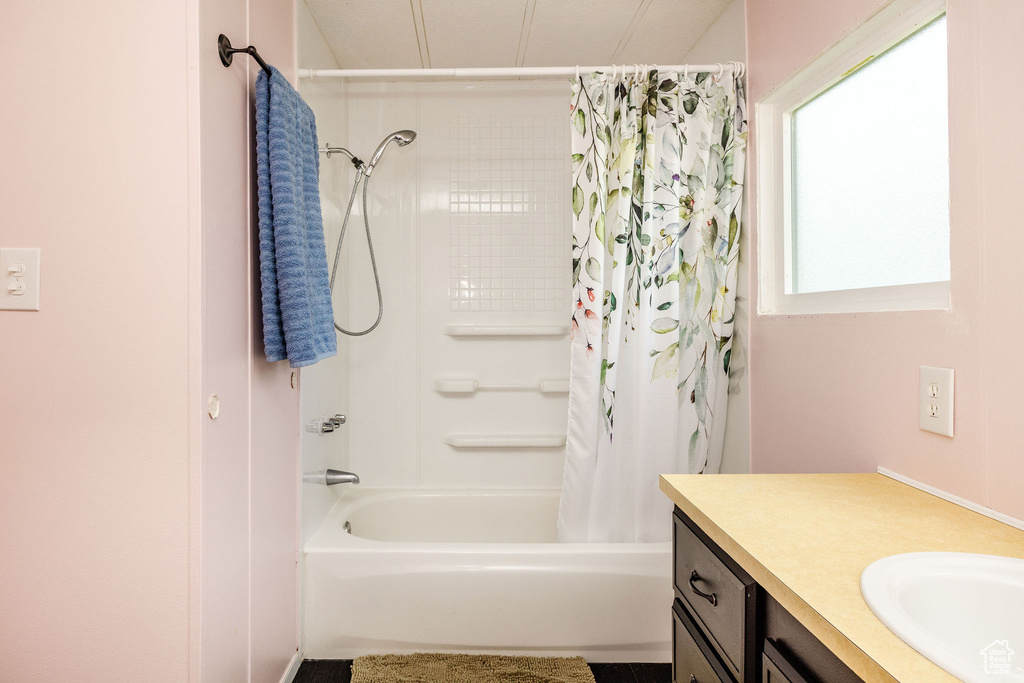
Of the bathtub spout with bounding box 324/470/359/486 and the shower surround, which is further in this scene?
the shower surround

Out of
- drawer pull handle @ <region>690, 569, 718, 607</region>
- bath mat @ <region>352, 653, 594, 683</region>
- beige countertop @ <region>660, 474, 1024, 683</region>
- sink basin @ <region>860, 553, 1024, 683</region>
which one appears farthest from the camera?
bath mat @ <region>352, 653, 594, 683</region>

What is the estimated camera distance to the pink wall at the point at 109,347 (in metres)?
1.07

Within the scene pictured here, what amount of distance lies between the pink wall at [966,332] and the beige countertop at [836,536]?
84 mm

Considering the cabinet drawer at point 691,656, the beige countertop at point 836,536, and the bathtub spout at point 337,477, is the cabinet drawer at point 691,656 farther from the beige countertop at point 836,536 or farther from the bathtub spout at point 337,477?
the bathtub spout at point 337,477

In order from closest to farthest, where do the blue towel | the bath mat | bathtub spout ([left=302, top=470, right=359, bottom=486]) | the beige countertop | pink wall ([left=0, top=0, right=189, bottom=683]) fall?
the beige countertop < pink wall ([left=0, top=0, right=189, bottom=683]) < the blue towel < the bath mat < bathtub spout ([left=302, top=470, right=359, bottom=486])

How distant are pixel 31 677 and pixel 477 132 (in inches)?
83.3

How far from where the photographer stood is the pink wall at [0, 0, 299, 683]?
42.0 inches

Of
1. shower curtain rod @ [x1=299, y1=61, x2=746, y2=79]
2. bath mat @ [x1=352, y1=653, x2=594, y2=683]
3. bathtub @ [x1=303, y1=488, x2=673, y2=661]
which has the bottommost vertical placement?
bath mat @ [x1=352, y1=653, x2=594, y2=683]

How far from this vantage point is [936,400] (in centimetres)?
100

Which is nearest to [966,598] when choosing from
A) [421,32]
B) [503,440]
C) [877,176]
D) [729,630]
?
[729,630]

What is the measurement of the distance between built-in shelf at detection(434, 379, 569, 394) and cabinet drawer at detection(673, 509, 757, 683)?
122 centimetres

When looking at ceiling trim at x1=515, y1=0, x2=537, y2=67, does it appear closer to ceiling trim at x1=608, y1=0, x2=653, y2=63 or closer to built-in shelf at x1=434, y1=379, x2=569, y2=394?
ceiling trim at x1=608, y1=0, x2=653, y2=63

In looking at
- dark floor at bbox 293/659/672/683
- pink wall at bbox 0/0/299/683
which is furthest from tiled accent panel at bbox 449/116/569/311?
dark floor at bbox 293/659/672/683

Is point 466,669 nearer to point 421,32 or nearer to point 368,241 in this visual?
point 368,241
